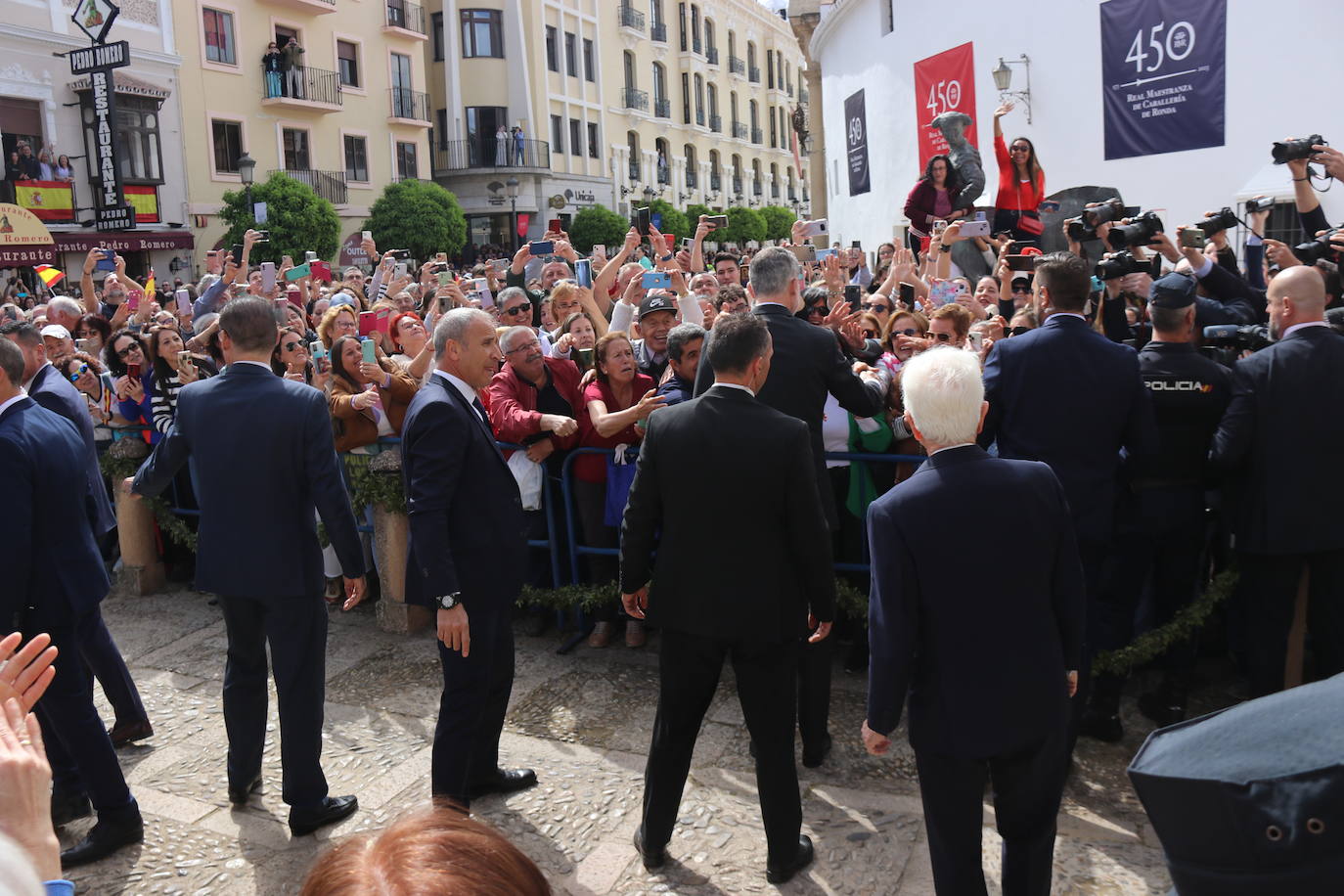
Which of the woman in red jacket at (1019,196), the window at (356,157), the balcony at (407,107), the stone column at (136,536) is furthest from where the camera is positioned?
the balcony at (407,107)

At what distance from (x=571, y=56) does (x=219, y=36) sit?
59.5 ft

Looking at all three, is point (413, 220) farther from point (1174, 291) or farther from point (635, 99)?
point (1174, 291)

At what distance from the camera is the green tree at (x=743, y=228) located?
50312 millimetres

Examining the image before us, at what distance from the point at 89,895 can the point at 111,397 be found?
4576 millimetres

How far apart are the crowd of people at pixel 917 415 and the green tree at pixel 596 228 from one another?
32.5m

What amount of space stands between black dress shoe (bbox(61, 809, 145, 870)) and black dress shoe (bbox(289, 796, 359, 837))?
0.58 metres

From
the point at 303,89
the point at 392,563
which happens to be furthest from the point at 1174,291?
the point at 303,89

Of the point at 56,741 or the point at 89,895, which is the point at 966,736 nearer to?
the point at 89,895

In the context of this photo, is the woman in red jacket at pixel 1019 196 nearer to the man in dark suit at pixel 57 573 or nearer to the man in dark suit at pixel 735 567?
the man in dark suit at pixel 735 567

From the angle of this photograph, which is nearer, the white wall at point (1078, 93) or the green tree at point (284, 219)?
the white wall at point (1078, 93)

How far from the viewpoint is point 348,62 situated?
33969mm

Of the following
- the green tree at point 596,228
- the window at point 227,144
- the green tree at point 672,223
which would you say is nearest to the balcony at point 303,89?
the window at point 227,144

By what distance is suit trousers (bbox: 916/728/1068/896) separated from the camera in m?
3.06

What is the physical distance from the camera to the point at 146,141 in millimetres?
26828
